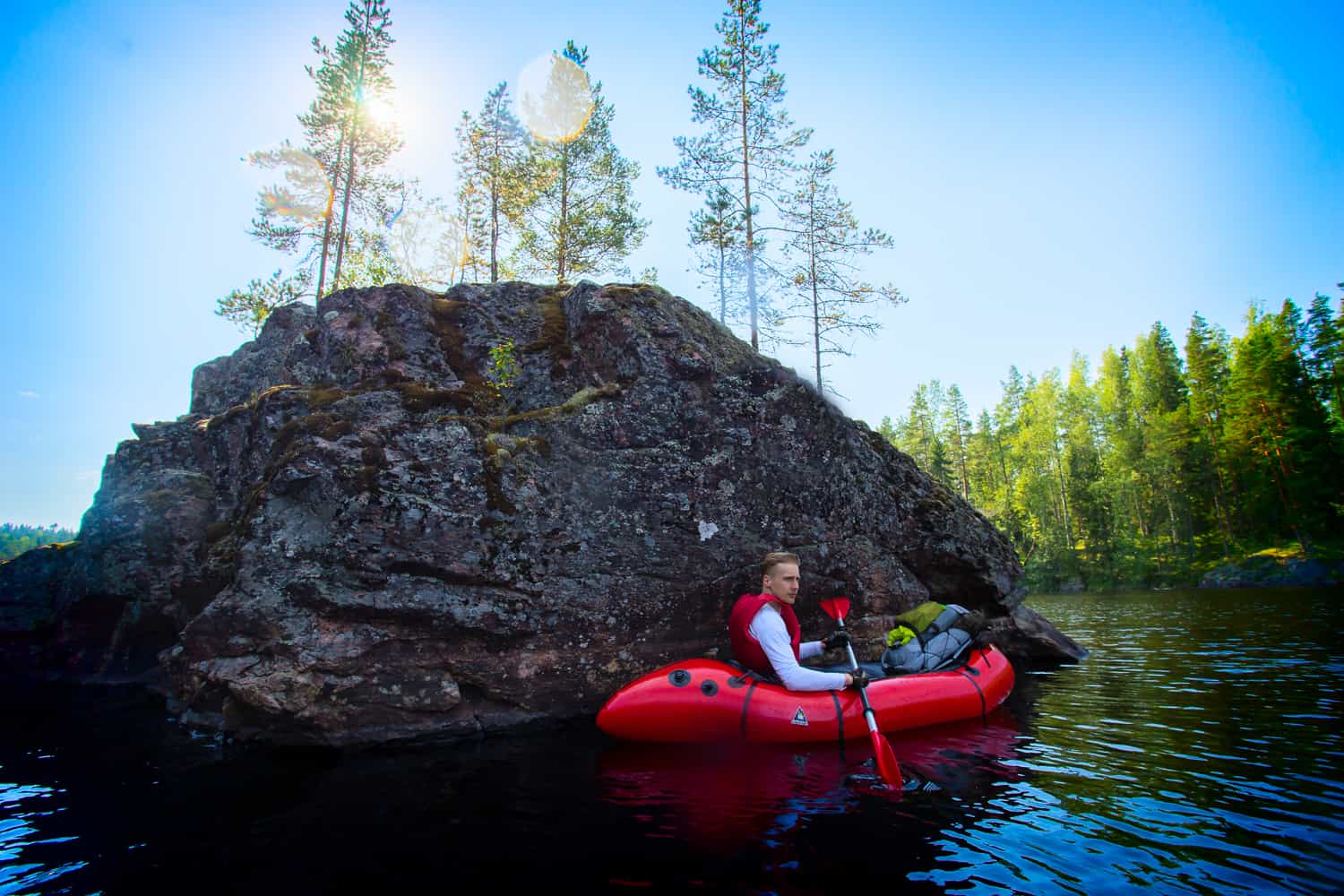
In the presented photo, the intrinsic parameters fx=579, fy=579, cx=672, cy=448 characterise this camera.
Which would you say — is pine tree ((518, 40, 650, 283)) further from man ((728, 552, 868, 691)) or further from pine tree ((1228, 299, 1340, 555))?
pine tree ((1228, 299, 1340, 555))

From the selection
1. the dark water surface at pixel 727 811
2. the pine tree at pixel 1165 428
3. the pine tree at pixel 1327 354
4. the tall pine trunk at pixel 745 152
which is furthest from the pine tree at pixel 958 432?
the dark water surface at pixel 727 811

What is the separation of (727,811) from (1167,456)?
4394 cm

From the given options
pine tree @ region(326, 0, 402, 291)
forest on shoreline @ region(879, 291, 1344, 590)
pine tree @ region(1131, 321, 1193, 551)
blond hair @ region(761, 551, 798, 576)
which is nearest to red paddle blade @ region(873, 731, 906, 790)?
blond hair @ region(761, 551, 798, 576)

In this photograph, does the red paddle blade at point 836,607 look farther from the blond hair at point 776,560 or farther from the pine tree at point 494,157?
the pine tree at point 494,157

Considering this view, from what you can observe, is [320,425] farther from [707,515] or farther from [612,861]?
[612,861]

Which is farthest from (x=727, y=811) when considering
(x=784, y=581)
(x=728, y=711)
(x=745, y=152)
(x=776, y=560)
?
(x=745, y=152)

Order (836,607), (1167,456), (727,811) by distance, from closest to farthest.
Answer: (727,811)
(836,607)
(1167,456)

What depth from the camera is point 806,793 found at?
5027 millimetres

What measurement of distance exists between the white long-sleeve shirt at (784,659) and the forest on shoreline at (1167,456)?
36.1m

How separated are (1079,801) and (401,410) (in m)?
9.15

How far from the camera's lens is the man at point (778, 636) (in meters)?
6.75

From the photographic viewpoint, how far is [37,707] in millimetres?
10578

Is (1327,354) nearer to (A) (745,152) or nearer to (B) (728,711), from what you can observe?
(A) (745,152)

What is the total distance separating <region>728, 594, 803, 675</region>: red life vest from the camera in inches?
277
